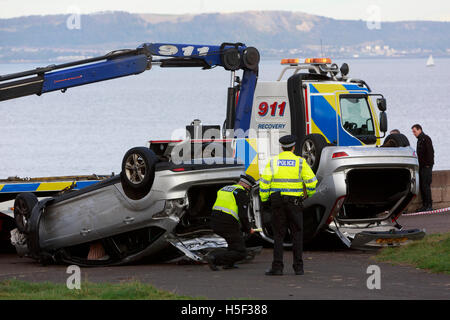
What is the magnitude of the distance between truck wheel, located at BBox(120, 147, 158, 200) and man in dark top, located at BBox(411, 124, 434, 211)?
340 inches

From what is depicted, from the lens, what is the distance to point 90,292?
1127cm

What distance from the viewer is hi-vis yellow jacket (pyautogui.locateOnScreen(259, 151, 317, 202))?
43.3 ft

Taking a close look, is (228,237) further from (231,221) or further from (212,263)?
(212,263)

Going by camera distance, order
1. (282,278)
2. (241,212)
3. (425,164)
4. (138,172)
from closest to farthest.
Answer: (282,278) < (241,212) < (138,172) < (425,164)

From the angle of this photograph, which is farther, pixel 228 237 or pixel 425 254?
pixel 425 254

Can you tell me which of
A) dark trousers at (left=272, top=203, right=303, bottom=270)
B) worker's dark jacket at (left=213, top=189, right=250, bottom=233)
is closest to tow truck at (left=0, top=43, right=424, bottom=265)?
worker's dark jacket at (left=213, top=189, right=250, bottom=233)

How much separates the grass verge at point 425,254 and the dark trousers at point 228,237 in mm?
2205

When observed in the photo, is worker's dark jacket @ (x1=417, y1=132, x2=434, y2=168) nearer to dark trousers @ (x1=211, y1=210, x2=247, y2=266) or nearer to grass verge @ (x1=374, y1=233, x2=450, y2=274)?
grass verge @ (x1=374, y1=233, x2=450, y2=274)

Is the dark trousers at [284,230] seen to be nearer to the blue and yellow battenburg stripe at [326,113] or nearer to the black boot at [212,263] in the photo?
the black boot at [212,263]

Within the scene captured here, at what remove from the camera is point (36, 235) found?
15266mm

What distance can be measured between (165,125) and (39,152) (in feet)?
55.6

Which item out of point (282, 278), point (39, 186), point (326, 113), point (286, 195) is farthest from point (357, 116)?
point (282, 278)

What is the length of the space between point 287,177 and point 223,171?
1.76 metres

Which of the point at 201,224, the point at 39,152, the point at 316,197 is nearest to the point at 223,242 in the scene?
the point at 201,224
